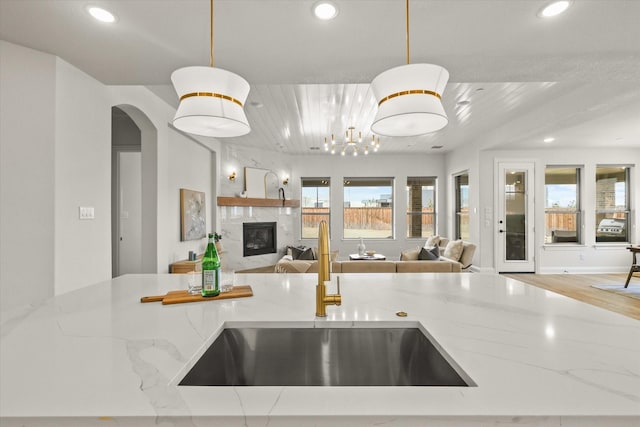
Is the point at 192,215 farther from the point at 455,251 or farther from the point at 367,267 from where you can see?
A: the point at 455,251

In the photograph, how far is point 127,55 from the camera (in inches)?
91.5

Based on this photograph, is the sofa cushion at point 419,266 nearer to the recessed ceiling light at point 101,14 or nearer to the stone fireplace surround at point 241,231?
the recessed ceiling light at point 101,14

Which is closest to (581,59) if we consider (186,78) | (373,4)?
(373,4)

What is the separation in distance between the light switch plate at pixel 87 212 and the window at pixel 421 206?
20.5 ft

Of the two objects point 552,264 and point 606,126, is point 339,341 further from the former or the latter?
point 552,264

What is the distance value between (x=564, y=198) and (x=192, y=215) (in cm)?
694

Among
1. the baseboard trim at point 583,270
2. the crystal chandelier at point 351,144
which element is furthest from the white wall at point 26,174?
the baseboard trim at point 583,270

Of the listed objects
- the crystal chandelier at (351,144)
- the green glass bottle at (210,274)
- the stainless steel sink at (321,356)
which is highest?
the crystal chandelier at (351,144)

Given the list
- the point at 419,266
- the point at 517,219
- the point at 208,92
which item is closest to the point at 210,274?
the point at 208,92

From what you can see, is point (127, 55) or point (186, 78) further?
point (127, 55)

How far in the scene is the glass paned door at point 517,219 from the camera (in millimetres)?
5945

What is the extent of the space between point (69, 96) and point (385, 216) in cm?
627

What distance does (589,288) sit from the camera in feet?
16.1

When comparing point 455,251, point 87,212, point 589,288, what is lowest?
point 589,288
